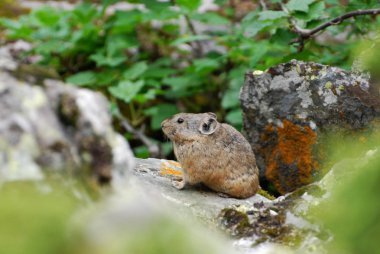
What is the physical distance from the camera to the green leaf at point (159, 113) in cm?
1026

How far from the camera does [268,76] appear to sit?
702cm

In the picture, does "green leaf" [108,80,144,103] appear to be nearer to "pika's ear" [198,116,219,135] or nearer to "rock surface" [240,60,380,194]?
"rock surface" [240,60,380,194]

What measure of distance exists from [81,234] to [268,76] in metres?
4.60

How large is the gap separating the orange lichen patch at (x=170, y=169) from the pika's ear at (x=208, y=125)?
2.10ft

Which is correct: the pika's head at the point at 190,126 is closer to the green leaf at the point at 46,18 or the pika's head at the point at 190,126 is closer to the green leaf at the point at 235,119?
the green leaf at the point at 235,119

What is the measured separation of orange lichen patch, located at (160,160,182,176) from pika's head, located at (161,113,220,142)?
1.26 ft

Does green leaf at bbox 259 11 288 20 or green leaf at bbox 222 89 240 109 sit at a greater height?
green leaf at bbox 259 11 288 20

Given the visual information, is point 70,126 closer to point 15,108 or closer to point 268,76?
point 15,108

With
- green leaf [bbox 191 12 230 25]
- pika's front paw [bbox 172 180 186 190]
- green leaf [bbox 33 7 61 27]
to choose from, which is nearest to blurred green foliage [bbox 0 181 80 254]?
pika's front paw [bbox 172 180 186 190]

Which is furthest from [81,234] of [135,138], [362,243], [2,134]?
[135,138]

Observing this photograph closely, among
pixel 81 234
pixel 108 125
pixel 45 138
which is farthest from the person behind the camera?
pixel 108 125

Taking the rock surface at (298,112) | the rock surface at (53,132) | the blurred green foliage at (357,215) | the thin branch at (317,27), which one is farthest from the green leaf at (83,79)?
the blurred green foliage at (357,215)

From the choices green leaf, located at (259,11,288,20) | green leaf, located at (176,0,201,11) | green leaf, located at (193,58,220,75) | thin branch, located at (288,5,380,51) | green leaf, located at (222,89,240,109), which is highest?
green leaf, located at (259,11,288,20)

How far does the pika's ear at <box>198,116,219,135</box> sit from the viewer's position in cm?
624
